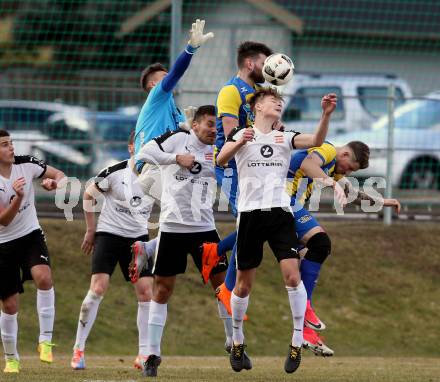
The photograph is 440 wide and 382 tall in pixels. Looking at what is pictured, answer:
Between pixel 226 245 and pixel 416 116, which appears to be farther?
pixel 416 116

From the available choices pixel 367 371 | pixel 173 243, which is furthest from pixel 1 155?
pixel 367 371

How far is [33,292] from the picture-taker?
16031 mm

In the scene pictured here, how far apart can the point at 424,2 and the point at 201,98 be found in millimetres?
5338

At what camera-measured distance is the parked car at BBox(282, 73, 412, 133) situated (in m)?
18.3

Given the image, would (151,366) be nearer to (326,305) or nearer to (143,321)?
(143,321)

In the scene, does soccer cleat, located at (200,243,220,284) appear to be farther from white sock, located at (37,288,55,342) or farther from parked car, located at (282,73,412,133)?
parked car, located at (282,73,412,133)

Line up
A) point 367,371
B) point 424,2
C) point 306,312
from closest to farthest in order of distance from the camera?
point 306,312
point 367,371
point 424,2

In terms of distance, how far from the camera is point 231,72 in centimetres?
1778

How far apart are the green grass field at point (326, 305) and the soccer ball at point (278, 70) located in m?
4.05

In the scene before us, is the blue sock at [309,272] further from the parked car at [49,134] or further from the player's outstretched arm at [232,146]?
the parked car at [49,134]

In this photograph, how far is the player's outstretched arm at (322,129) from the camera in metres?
9.66

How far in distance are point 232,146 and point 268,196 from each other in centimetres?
51

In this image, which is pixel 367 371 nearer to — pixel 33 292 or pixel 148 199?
pixel 148 199

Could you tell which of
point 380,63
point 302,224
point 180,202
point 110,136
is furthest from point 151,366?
point 380,63
